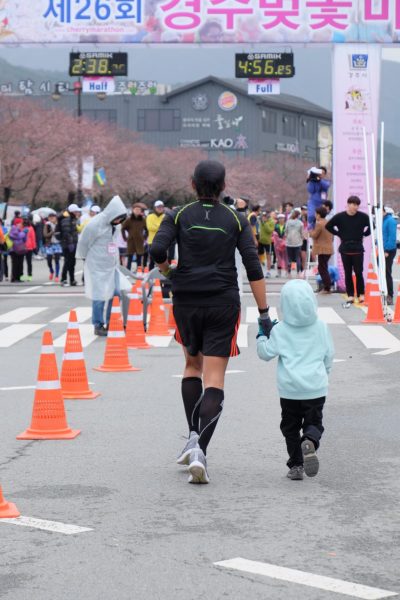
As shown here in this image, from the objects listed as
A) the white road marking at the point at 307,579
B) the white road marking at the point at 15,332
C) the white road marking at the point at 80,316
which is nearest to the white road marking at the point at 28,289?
the white road marking at the point at 80,316

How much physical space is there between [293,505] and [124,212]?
1020 cm

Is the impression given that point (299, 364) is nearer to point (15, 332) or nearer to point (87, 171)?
point (15, 332)

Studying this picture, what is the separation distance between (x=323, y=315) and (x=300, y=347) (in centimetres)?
1294

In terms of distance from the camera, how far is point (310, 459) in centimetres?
694

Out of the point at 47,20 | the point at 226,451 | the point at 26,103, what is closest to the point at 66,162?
the point at 26,103

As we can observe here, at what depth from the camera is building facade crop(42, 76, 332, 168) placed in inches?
4788

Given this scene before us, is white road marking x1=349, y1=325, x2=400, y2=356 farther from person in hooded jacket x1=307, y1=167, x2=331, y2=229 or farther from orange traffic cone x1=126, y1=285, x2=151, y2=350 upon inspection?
person in hooded jacket x1=307, y1=167, x2=331, y2=229

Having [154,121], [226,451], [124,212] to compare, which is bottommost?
[226,451]

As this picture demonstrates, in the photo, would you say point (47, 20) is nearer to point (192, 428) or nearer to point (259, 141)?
point (192, 428)

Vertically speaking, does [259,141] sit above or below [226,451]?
above

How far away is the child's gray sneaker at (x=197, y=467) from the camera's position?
22.6 feet

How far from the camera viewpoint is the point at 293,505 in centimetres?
639

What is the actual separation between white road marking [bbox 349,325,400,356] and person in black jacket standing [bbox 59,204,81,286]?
11.4 metres

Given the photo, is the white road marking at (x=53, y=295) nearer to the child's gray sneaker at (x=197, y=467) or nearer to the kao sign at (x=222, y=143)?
the child's gray sneaker at (x=197, y=467)
